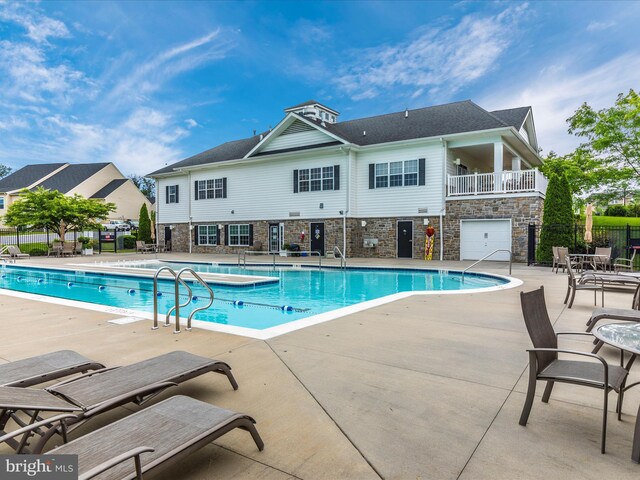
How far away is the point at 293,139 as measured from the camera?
21.4 meters

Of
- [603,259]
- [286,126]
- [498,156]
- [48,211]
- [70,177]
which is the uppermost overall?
[286,126]

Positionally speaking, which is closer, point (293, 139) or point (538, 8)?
point (538, 8)

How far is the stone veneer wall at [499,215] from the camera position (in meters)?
16.2

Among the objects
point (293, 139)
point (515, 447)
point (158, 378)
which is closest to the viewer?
point (515, 447)

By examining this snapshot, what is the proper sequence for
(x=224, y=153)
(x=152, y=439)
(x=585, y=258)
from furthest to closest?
(x=224, y=153) < (x=585, y=258) < (x=152, y=439)

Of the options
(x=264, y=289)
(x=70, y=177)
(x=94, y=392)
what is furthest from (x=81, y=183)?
(x=94, y=392)

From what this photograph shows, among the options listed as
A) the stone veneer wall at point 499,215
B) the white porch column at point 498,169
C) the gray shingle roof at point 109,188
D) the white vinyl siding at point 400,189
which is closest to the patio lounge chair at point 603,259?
the stone veneer wall at point 499,215

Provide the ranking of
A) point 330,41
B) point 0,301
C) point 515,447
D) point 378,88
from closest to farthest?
point 515,447 < point 0,301 < point 330,41 < point 378,88

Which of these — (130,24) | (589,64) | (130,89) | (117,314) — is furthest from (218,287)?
A: (130,89)

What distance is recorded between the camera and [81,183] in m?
38.0

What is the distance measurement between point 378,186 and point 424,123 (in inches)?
157

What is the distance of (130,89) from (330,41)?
60.7 ft

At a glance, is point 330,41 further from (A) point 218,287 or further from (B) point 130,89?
(A) point 218,287

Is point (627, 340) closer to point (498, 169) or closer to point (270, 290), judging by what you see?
point (270, 290)
